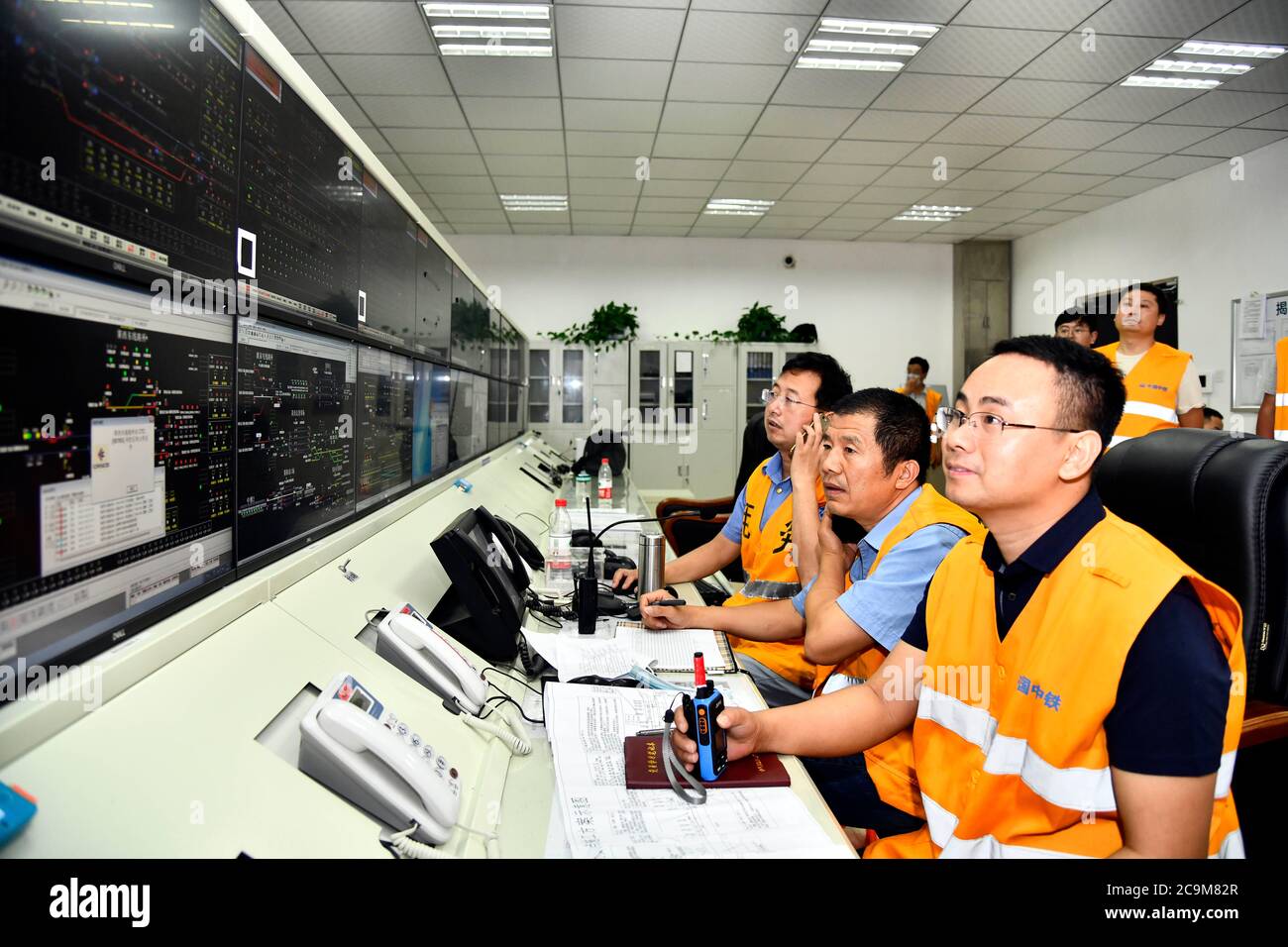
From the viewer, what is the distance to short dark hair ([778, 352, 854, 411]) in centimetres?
226

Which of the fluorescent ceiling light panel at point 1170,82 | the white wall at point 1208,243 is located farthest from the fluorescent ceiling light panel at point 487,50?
the white wall at point 1208,243

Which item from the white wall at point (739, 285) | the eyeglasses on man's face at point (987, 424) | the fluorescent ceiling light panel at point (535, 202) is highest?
the fluorescent ceiling light panel at point (535, 202)

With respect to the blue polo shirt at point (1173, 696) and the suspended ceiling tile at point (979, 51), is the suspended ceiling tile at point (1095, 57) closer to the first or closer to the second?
the suspended ceiling tile at point (979, 51)

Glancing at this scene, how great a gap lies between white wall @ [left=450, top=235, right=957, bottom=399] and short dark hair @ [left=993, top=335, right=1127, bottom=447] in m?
6.79

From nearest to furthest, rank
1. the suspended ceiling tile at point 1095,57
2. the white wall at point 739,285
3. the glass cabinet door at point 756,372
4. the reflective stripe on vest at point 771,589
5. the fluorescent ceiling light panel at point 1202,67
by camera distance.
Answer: the reflective stripe on vest at point 771,589
the suspended ceiling tile at point 1095,57
the fluorescent ceiling light panel at point 1202,67
the glass cabinet door at point 756,372
the white wall at point 739,285

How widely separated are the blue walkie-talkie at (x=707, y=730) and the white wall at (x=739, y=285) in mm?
6941

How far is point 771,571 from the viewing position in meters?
2.20

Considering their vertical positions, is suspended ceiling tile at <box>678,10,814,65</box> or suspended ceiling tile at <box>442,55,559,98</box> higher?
suspended ceiling tile at <box>442,55,559,98</box>

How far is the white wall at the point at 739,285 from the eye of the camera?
770 centimetres

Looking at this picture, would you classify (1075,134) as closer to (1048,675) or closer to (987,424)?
(987,424)

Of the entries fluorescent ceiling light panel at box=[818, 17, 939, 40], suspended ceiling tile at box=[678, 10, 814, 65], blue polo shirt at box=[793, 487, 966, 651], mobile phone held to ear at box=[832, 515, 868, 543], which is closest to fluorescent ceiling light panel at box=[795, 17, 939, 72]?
fluorescent ceiling light panel at box=[818, 17, 939, 40]

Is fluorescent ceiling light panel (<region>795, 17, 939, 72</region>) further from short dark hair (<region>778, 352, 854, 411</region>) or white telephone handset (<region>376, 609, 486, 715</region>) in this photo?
white telephone handset (<region>376, 609, 486, 715</region>)

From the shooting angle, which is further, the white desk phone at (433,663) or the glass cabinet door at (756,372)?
the glass cabinet door at (756,372)
